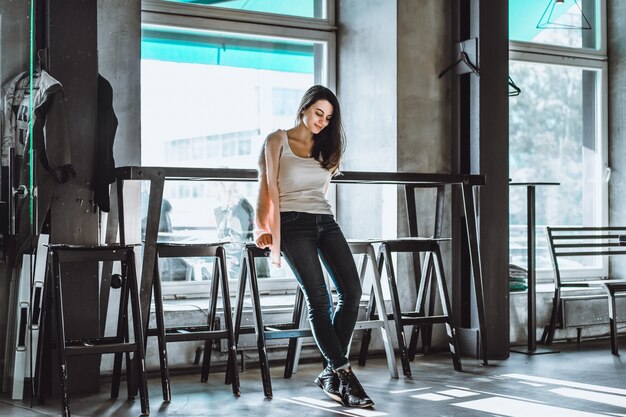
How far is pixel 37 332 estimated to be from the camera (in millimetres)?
4211

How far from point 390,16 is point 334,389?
2.55m

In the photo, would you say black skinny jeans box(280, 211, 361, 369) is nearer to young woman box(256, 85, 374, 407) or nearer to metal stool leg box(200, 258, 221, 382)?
young woman box(256, 85, 374, 407)

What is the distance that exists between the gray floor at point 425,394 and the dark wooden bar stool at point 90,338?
0.16m

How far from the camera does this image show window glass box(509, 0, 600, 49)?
6.56 m

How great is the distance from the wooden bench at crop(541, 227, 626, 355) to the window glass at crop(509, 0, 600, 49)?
146 cm

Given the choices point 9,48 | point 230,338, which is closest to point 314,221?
point 230,338

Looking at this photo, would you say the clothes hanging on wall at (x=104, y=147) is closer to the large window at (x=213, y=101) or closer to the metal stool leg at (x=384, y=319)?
the large window at (x=213, y=101)

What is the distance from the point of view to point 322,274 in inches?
167

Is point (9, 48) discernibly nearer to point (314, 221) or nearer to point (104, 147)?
point (104, 147)

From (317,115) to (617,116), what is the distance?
347 centimetres

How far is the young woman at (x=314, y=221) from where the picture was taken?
4180 millimetres

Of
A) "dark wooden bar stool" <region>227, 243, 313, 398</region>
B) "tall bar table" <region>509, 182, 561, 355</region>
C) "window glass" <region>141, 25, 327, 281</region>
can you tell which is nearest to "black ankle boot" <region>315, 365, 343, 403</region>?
"dark wooden bar stool" <region>227, 243, 313, 398</region>

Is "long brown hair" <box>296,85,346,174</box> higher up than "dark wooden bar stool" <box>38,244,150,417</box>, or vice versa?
"long brown hair" <box>296,85,346,174</box>

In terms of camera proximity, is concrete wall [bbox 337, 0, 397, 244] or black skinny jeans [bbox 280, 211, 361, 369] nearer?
black skinny jeans [bbox 280, 211, 361, 369]
